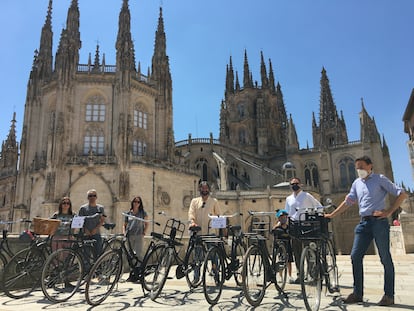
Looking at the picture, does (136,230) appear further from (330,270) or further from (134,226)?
(330,270)

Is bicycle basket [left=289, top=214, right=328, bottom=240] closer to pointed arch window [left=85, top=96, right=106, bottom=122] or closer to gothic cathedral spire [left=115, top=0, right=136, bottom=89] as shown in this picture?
gothic cathedral spire [left=115, top=0, right=136, bottom=89]

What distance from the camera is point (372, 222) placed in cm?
500

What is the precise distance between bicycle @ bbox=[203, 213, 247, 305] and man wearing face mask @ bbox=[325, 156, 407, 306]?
1701mm

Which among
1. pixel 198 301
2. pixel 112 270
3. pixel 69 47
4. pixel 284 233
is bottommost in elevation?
pixel 198 301

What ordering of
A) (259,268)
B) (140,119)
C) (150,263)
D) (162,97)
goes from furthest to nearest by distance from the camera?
1. (162,97)
2. (140,119)
3. (150,263)
4. (259,268)

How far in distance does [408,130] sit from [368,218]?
43.6 feet

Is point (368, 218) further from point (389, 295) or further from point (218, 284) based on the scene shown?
point (218, 284)

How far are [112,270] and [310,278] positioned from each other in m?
2.93

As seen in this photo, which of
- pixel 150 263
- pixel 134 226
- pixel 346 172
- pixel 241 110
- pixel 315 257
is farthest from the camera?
pixel 241 110

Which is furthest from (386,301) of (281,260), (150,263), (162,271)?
(150,263)

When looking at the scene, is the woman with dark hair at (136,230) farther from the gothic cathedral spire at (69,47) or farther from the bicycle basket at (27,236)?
the gothic cathedral spire at (69,47)

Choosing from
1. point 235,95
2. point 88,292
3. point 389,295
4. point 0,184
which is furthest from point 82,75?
point 235,95

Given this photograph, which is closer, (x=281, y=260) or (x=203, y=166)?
(x=281, y=260)

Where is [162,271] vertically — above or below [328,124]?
below
